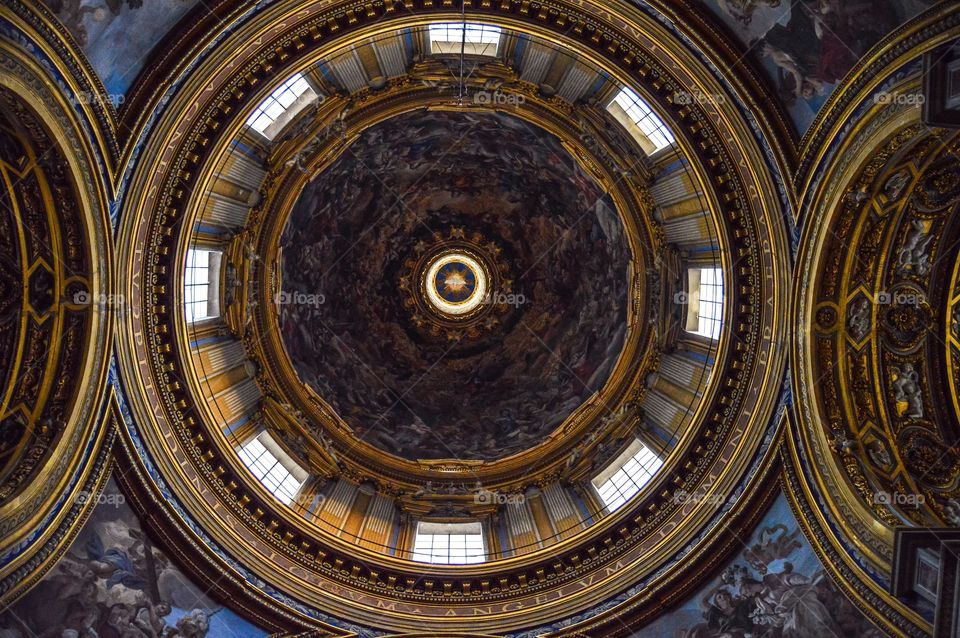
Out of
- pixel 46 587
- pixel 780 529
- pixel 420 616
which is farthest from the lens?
pixel 420 616

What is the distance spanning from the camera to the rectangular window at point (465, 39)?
20.0 metres

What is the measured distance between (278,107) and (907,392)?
18.0 m

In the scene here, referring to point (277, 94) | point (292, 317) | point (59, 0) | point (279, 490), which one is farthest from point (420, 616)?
point (59, 0)

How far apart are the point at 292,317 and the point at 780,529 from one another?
17564 mm

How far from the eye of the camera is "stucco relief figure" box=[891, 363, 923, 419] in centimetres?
1504

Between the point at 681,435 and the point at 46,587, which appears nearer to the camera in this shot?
the point at 46,587

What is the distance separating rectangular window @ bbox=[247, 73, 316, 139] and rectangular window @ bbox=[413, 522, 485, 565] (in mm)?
13375

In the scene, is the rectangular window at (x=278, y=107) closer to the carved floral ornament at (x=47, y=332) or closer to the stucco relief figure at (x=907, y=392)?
the carved floral ornament at (x=47, y=332)

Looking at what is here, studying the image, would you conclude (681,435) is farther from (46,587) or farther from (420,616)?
(46,587)

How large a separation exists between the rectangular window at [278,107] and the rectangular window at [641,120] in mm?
9222

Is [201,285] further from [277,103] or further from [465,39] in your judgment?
[465,39]

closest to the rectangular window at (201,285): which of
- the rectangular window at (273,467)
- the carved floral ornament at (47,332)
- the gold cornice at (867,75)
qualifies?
the carved floral ornament at (47,332)

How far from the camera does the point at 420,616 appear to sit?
63.4 ft

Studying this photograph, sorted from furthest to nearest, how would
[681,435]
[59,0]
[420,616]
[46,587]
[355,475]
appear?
[355,475] < [681,435] < [420,616] < [46,587] < [59,0]
